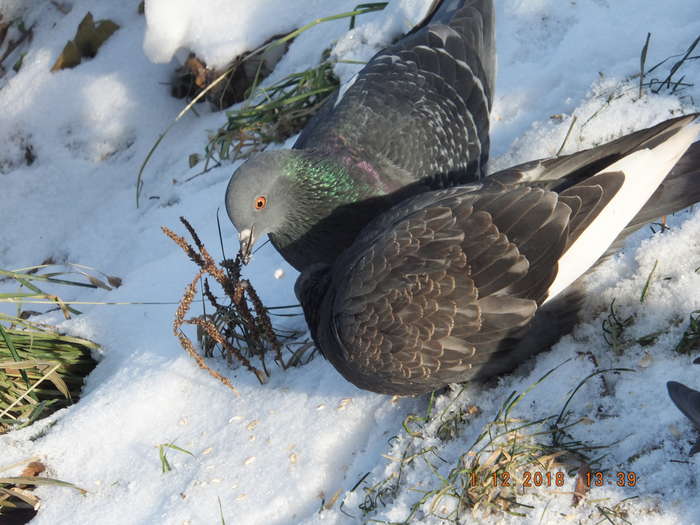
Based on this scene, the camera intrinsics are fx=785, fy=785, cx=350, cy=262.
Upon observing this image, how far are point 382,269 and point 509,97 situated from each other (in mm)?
2013

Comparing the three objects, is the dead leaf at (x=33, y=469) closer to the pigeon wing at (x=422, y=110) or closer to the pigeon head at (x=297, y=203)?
the pigeon head at (x=297, y=203)

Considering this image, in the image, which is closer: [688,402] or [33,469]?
[688,402]

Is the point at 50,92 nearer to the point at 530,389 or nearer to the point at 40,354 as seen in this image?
the point at 40,354

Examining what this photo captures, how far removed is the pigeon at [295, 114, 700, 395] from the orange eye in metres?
0.74

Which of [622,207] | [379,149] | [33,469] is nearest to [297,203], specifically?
[379,149]

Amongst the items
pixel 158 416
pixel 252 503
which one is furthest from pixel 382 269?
pixel 158 416

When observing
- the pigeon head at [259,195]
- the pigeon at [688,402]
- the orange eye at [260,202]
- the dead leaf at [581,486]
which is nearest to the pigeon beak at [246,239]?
the pigeon head at [259,195]

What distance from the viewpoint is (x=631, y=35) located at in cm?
433

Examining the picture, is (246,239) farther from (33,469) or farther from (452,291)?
(33,469)

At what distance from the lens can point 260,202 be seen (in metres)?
3.54
